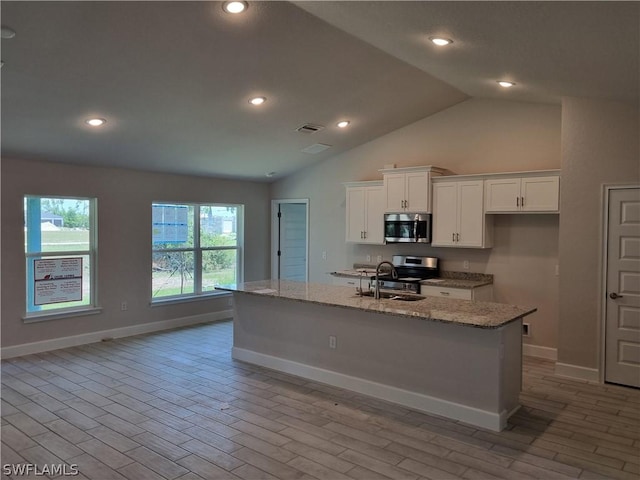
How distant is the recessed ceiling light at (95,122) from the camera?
4.73m

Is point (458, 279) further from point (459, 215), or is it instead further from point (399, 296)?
point (399, 296)

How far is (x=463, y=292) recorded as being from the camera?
18.1 feet

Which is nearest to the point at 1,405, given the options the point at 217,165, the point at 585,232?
the point at 217,165

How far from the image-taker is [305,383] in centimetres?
459

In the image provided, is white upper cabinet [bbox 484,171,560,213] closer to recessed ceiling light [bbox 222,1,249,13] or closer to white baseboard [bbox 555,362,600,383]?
white baseboard [bbox 555,362,600,383]

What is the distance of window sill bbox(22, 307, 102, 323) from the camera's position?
5.59 metres

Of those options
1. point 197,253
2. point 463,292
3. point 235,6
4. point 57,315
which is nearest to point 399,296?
point 463,292

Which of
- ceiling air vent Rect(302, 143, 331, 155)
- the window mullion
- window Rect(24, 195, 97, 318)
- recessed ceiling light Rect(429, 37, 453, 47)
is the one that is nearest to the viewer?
recessed ceiling light Rect(429, 37, 453, 47)

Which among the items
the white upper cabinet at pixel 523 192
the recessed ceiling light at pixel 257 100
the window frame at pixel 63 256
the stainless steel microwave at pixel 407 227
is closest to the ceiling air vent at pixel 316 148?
the stainless steel microwave at pixel 407 227

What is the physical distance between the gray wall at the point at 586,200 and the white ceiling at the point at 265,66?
26cm

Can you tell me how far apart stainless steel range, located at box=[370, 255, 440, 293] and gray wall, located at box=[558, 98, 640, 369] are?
1726mm

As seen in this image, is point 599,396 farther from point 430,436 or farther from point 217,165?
point 217,165

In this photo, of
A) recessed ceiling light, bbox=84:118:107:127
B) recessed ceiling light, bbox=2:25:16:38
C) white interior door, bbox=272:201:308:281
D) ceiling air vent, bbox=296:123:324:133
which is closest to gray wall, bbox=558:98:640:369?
ceiling air vent, bbox=296:123:324:133
